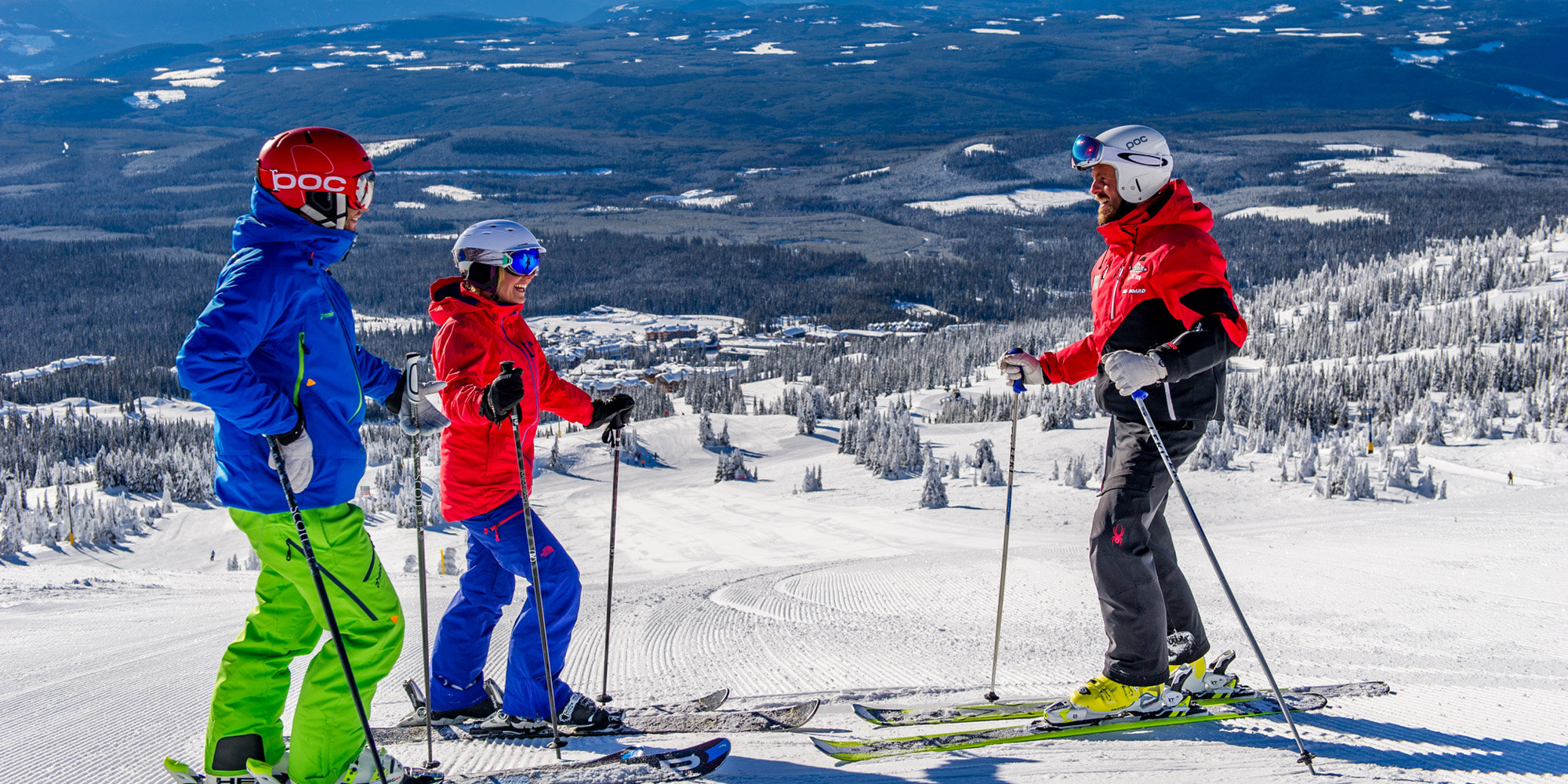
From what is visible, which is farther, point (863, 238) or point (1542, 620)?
point (863, 238)

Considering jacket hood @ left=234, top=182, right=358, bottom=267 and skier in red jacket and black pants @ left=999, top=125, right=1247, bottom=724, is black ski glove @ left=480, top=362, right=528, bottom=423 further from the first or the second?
skier in red jacket and black pants @ left=999, top=125, right=1247, bottom=724

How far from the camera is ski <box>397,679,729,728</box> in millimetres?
3852

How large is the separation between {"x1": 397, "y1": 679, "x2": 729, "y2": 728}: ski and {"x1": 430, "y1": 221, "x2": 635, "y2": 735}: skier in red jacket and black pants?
3.4 inches

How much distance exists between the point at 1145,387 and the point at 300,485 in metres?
2.73

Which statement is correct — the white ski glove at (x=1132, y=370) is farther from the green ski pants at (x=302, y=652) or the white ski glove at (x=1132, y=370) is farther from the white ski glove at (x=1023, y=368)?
the green ski pants at (x=302, y=652)

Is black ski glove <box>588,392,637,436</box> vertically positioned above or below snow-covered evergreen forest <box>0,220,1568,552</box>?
above

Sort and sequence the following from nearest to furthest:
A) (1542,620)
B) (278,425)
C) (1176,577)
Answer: (278,425) → (1176,577) → (1542,620)

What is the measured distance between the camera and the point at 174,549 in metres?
14.5

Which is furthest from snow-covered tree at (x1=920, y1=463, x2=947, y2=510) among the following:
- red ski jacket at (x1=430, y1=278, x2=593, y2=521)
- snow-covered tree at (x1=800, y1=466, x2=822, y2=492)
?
red ski jacket at (x1=430, y1=278, x2=593, y2=521)

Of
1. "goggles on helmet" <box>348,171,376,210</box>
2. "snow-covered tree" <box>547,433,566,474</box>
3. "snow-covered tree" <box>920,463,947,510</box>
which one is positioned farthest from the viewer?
"snow-covered tree" <box>547,433,566,474</box>

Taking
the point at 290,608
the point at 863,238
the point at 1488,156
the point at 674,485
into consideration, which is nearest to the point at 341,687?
the point at 290,608

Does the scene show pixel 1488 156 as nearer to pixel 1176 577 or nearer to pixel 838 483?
pixel 838 483

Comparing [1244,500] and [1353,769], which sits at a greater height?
[1353,769]

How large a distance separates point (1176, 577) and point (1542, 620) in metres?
2.40
